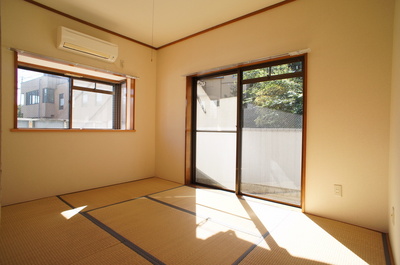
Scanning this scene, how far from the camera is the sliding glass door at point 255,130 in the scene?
2791mm

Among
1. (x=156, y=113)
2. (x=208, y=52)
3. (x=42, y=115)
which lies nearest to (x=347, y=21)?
(x=208, y=52)

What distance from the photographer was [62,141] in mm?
3195

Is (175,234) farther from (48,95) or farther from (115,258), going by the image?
(48,95)

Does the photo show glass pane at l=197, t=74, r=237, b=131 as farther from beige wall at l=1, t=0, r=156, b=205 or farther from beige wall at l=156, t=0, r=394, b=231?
beige wall at l=1, t=0, r=156, b=205

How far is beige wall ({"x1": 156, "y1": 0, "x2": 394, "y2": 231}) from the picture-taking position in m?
2.16

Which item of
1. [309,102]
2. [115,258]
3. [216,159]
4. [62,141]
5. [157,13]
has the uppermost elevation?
[157,13]

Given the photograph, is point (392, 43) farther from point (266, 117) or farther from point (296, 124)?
point (266, 117)

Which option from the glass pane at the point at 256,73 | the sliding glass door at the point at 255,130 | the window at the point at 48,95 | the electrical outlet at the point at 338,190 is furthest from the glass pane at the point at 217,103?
the window at the point at 48,95

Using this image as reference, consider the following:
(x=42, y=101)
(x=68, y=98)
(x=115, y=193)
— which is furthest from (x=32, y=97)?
(x=115, y=193)

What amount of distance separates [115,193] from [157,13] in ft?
8.93

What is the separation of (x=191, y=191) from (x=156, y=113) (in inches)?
71.3

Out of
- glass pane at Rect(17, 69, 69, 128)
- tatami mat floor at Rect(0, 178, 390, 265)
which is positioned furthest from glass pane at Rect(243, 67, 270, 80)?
glass pane at Rect(17, 69, 69, 128)

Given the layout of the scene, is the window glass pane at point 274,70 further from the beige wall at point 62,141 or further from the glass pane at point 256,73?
the beige wall at point 62,141

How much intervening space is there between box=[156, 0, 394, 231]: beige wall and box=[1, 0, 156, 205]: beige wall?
2.20 metres
